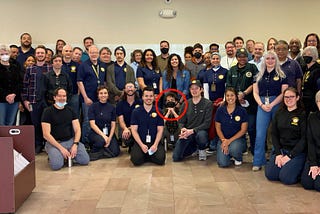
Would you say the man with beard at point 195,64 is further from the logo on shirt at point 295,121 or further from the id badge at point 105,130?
the logo on shirt at point 295,121

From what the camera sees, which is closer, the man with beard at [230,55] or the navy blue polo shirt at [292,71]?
the navy blue polo shirt at [292,71]

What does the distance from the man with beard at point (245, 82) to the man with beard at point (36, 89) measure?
269 cm

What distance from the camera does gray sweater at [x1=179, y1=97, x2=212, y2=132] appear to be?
17.4 ft

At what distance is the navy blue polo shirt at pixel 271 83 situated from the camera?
179 inches

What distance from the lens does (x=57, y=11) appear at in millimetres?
8422

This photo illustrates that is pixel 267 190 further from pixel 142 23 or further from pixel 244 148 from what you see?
pixel 142 23

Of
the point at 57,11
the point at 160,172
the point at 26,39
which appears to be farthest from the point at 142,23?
the point at 160,172

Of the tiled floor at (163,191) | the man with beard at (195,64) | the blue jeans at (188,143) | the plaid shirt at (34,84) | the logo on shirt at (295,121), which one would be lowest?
the tiled floor at (163,191)

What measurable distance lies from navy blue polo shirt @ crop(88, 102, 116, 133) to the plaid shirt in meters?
0.75

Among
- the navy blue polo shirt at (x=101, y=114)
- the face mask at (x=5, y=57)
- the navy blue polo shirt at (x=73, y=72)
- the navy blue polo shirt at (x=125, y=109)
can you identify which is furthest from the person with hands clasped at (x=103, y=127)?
the face mask at (x=5, y=57)

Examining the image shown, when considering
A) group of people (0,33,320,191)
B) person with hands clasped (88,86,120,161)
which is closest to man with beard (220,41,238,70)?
group of people (0,33,320,191)

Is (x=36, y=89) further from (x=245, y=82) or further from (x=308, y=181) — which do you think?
(x=308, y=181)

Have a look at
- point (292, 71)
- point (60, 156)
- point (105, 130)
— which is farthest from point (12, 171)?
point (292, 71)

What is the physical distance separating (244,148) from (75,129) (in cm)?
225
